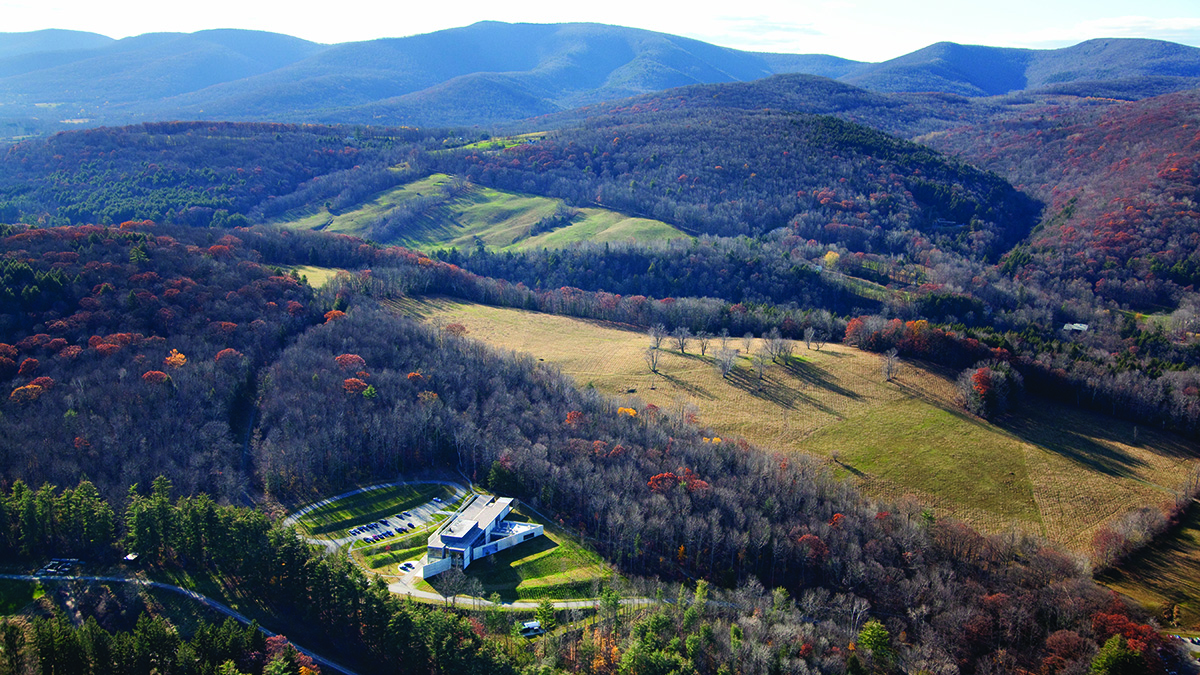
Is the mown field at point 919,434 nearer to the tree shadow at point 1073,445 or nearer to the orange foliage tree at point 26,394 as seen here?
the tree shadow at point 1073,445

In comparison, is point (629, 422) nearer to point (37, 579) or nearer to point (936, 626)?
point (936, 626)

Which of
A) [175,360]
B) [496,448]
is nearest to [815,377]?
[496,448]

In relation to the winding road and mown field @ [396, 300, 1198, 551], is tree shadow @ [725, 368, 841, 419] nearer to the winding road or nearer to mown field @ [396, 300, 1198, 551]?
mown field @ [396, 300, 1198, 551]

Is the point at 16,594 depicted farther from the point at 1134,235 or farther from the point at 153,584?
the point at 1134,235

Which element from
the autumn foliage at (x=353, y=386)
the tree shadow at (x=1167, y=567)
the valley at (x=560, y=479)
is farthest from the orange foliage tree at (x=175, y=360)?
the tree shadow at (x=1167, y=567)

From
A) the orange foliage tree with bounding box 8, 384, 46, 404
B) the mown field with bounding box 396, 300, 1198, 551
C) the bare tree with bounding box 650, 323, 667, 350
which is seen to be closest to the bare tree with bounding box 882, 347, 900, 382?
the mown field with bounding box 396, 300, 1198, 551

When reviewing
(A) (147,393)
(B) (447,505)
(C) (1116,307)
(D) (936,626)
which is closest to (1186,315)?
(C) (1116,307)
